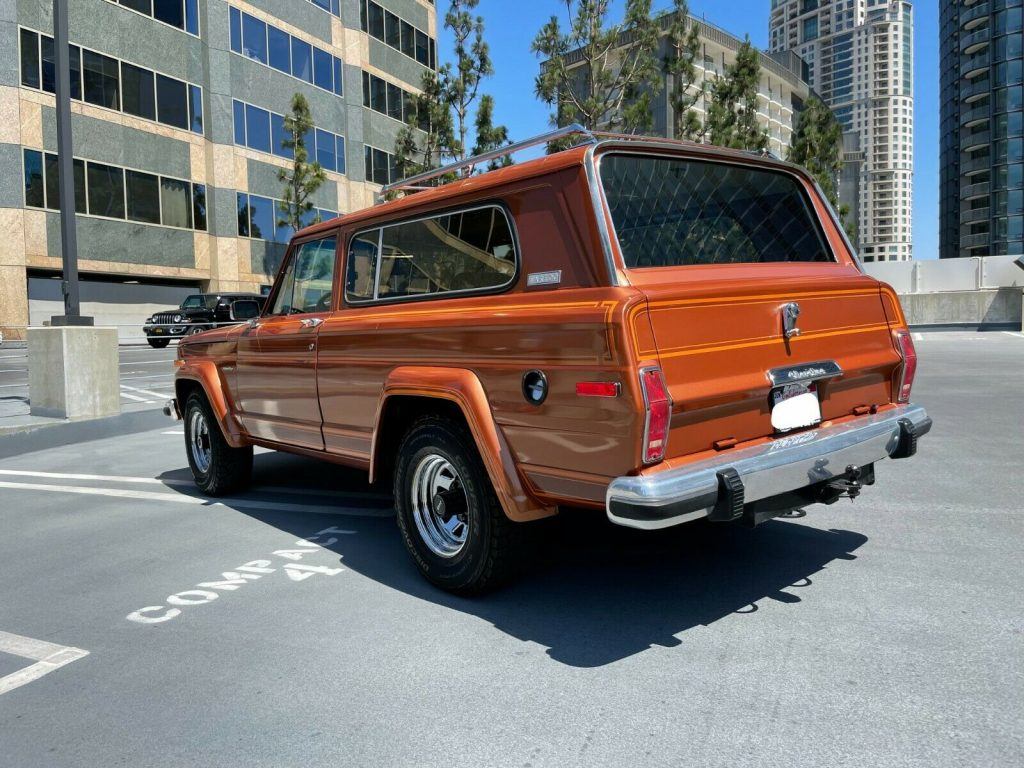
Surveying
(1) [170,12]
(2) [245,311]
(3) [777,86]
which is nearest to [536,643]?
(2) [245,311]

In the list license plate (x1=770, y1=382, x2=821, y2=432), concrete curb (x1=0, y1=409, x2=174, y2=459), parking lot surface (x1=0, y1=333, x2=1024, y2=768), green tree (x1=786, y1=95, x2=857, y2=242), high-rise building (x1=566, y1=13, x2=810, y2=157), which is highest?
high-rise building (x1=566, y1=13, x2=810, y2=157)

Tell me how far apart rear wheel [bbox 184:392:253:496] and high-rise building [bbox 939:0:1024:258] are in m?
93.5

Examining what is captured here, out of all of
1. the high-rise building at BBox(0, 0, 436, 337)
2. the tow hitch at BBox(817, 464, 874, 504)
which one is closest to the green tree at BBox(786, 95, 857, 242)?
the high-rise building at BBox(0, 0, 436, 337)

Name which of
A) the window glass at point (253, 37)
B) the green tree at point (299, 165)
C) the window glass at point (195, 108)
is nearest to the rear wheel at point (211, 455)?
the green tree at point (299, 165)

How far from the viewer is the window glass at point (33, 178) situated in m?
27.8

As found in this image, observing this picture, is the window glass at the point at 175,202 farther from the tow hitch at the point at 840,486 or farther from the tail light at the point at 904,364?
the tow hitch at the point at 840,486

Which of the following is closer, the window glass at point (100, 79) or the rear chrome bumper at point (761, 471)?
the rear chrome bumper at point (761, 471)

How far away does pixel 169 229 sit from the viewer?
3250cm

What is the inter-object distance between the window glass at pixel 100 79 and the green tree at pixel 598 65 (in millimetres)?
17887

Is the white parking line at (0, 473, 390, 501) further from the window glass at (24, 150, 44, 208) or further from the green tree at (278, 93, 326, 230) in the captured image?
the green tree at (278, 93, 326, 230)

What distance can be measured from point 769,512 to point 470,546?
134 cm

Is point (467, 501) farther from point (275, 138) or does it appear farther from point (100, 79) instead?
point (275, 138)

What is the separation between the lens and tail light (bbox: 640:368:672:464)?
2943mm

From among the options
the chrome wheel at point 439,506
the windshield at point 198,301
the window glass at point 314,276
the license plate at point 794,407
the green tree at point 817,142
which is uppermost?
the green tree at point 817,142
